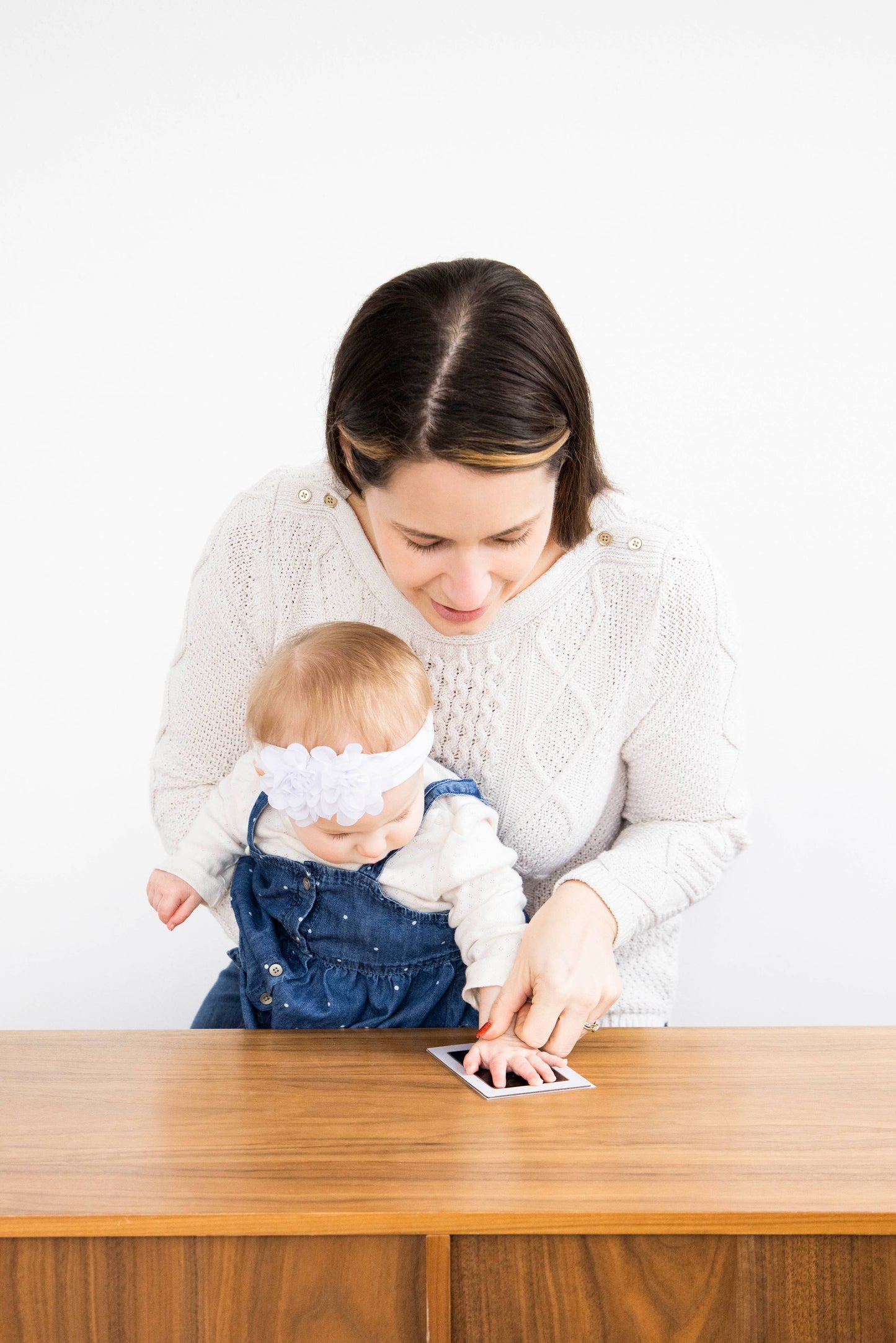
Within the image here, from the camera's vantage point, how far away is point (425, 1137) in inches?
40.9

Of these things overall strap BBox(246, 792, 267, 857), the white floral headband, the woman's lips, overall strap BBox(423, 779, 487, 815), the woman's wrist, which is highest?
the woman's lips

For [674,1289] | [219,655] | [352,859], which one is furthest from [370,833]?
[674,1289]

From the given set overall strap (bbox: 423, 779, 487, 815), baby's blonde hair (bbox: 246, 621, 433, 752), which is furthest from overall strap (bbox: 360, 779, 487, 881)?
baby's blonde hair (bbox: 246, 621, 433, 752)

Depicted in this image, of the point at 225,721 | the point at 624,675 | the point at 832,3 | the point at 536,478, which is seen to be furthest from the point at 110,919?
the point at 832,3

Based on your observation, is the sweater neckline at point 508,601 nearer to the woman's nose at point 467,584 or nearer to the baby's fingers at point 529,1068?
the woman's nose at point 467,584

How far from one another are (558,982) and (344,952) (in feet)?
0.97

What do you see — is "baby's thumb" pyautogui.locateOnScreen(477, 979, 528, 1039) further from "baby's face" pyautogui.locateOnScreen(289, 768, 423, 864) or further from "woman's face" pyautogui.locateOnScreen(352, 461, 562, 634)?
"woman's face" pyautogui.locateOnScreen(352, 461, 562, 634)

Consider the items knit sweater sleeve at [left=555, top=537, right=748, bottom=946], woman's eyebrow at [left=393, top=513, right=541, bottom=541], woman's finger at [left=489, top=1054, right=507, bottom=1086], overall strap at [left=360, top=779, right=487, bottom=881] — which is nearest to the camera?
woman's finger at [left=489, top=1054, right=507, bottom=1086]

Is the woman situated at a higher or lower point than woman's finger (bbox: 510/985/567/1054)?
higher

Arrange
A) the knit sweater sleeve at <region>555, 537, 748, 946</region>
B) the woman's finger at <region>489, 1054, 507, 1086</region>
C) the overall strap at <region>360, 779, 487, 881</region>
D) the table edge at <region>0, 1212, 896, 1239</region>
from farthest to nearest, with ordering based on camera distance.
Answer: the knit sweater sleeve at <region>555, 537, 748, 946</region>, the overall strap at <region>360, 779, 487, 881</region>, the woman's finger at <region>489, 1054, 507, 1086</region>, the table edge at <region>0, 1212, 896, 1239</region>

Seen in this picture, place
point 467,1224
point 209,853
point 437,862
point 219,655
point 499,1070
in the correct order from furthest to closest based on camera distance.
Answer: point 219,655 < point 209,853 < point 437,862 < point 499,1070 < point 467,1224

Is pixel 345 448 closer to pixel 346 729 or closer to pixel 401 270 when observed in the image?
pixel 346 729

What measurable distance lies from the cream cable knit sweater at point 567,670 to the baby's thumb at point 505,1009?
303 millimetres

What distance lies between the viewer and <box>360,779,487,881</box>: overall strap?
4.49 feet
